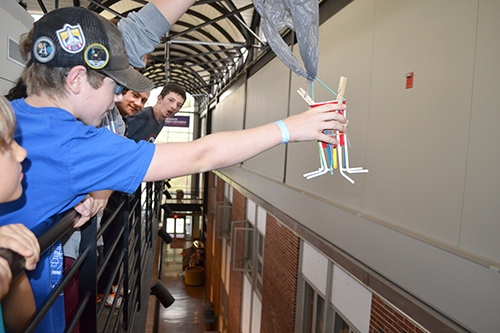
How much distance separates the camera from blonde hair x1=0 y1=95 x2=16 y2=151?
816 mm

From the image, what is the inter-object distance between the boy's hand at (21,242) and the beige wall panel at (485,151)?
2461 millimetres

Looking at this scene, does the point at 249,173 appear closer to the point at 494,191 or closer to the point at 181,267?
the point at 494,191

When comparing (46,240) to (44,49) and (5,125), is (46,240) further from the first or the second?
(44,49)

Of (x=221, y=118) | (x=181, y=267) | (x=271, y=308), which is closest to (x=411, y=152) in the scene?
(x=271, y=308)

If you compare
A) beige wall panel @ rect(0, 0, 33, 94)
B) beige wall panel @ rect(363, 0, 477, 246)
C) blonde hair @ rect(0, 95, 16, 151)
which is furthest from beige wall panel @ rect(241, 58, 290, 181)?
blonde hair @ rect(0, 95, 16, 151)

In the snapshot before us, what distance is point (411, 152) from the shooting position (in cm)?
296

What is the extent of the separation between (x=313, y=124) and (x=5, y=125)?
976mm

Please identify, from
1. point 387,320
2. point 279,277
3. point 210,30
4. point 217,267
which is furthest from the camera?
point 217,267

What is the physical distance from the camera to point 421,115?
2.83m

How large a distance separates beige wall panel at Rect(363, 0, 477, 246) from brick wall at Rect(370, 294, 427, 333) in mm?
831

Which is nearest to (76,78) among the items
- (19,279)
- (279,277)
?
(19,279)

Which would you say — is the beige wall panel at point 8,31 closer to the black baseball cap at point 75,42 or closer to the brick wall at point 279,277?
the black baseball cap at point 75,42

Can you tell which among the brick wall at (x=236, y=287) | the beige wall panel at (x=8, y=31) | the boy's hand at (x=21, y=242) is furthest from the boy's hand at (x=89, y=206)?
the brick wall at (x=236, y=287)

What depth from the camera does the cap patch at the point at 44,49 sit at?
119 centimetres
